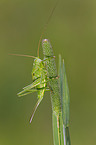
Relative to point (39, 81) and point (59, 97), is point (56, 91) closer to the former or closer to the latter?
point (59, 97)

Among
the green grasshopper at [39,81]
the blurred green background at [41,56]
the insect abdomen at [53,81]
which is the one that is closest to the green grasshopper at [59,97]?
the insect abdomen at [53,81]

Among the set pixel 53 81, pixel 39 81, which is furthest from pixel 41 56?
pixel 53 81

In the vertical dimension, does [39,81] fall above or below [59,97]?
above

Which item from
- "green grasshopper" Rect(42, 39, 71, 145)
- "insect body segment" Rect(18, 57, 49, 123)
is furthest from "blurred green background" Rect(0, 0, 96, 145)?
"green grasshopper" Rect(42, 39, 71, 145)

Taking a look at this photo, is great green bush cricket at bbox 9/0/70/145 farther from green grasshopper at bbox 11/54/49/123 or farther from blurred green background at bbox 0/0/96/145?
blurred green background at bbox 0/0/96/145

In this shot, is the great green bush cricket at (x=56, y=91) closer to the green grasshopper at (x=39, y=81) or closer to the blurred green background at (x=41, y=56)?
the green grasshopper at (x=39, y=81)

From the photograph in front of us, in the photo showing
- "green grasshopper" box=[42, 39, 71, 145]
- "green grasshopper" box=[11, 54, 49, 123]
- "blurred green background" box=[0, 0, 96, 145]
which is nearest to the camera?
"green grasshopper" box=[42, 39, 71, 145]
